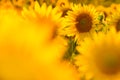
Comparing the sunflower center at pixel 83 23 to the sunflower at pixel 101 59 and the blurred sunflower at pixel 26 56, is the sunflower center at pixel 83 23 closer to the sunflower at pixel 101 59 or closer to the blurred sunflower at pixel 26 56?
the sunflower at pixel 101 59

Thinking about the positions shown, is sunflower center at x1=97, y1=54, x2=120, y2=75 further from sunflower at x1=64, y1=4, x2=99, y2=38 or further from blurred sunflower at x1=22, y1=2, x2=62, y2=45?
sunflower at x1=64, y1=4, x2=99, y2=38

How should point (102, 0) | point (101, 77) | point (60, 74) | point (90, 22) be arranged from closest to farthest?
1. point (60, 74)
2. point (101, 77)
3. point (90, 22)
4. point (102, 0)

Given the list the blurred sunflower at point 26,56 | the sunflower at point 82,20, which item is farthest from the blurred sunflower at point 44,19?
the sunflower at point 82,20

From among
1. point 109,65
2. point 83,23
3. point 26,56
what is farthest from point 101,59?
point 83,23

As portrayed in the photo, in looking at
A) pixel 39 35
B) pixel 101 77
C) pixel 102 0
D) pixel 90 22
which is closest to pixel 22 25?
pixel 39 35

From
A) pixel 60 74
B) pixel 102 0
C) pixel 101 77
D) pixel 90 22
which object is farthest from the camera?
pixel 102 0

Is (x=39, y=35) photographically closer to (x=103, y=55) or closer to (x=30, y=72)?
(x=30, y=72)

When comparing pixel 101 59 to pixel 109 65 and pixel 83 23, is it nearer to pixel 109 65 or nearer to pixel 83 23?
pixel 109 65

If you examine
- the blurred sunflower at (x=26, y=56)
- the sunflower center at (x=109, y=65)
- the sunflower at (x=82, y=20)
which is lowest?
the blurred sunflower at (x=26, y=56)
